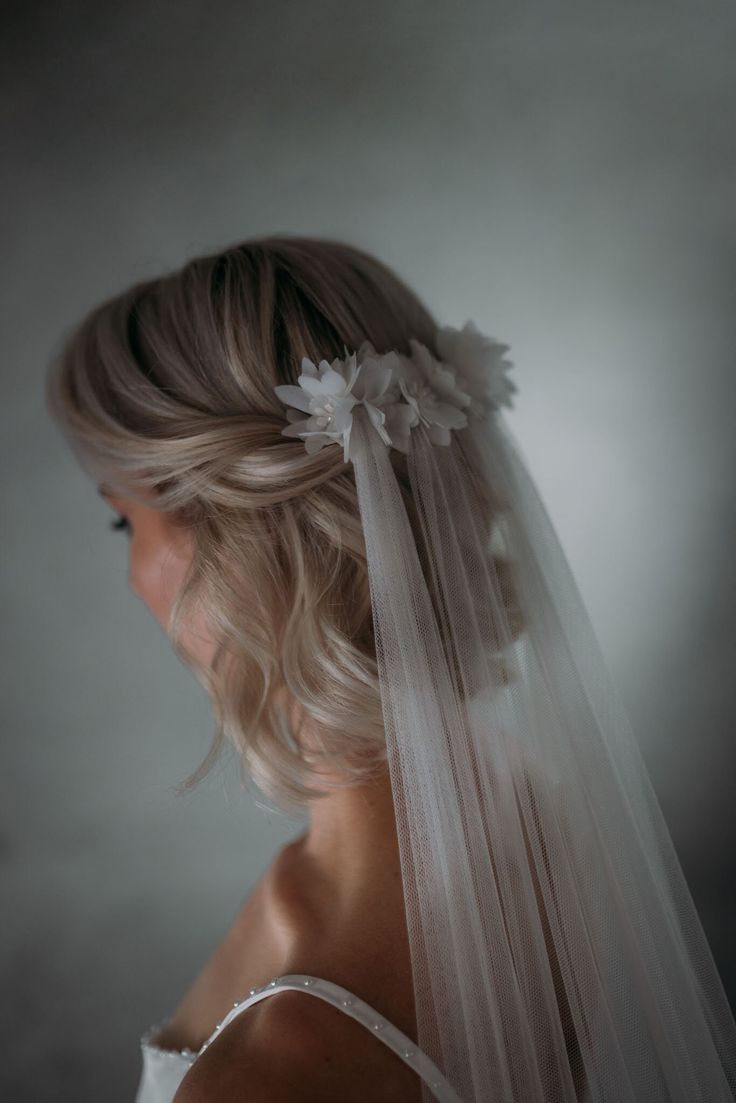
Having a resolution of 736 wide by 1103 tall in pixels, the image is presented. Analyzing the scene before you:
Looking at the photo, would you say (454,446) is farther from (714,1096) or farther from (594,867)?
(714,1096)

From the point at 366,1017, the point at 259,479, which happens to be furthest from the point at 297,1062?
the point at 259,479

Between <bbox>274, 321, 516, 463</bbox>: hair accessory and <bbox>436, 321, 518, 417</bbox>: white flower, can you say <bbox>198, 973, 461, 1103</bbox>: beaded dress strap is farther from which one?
<bbox>436, 321, 518, 417</bbox>: white flower

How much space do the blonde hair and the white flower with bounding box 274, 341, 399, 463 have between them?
0.09ft

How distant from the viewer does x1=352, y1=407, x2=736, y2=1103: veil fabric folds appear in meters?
0.76

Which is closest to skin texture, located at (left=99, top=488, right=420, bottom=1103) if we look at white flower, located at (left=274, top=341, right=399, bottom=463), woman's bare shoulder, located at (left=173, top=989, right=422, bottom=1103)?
woman's bare shoulder, located at (left=173, top=989, right=422, bottom=1103)

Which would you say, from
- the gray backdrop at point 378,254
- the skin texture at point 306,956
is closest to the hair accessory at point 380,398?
the skin texture at point 306,956

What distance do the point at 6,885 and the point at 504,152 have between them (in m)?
1.41

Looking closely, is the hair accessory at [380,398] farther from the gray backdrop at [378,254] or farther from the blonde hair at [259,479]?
the gray backdrop at [378,254]

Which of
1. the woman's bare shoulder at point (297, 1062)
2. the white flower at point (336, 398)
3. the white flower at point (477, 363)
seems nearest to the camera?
the woman's bare shoulder at point (297, 1062)

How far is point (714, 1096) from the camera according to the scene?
785 millimetres

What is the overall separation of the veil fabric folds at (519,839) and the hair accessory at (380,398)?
0.02m

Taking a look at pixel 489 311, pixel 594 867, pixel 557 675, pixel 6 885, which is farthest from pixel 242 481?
pixel 6 885

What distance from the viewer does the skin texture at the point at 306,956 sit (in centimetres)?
74

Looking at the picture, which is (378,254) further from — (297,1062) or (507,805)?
(297,1062)
